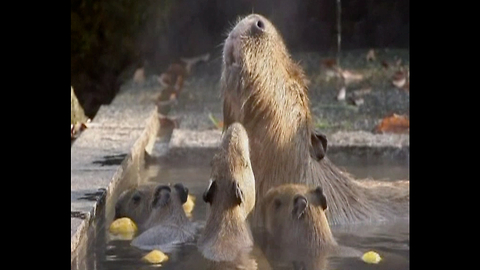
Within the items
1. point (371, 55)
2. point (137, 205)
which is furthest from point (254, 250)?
point (371, 55)

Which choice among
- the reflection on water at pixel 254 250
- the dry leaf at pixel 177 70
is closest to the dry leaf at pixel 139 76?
the dry leaf at pixel 177 70

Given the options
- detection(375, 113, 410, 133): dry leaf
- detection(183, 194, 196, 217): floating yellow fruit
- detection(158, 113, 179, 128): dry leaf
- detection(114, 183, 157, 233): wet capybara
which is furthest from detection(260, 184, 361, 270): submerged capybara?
detection(158, 113, 179, 128): dry leaf

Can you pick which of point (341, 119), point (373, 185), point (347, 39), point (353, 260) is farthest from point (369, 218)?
point (347, 39)

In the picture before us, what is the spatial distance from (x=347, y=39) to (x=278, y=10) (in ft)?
5.47

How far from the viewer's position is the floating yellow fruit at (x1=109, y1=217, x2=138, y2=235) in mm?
7057

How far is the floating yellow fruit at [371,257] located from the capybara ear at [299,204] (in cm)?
40

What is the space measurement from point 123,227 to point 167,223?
1.00 feet

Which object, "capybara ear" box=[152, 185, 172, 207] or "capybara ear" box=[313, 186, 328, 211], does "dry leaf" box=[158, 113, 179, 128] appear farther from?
"capybara ear" box=[313, 186, 328, 211]

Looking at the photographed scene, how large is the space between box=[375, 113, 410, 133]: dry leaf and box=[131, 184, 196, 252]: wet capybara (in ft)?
9.90

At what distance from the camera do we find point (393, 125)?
32.2 ft

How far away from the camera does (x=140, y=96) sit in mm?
10984

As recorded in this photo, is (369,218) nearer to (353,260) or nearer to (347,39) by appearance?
(353,260)

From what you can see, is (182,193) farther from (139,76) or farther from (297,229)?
(139,76)

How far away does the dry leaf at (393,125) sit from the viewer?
972cm
